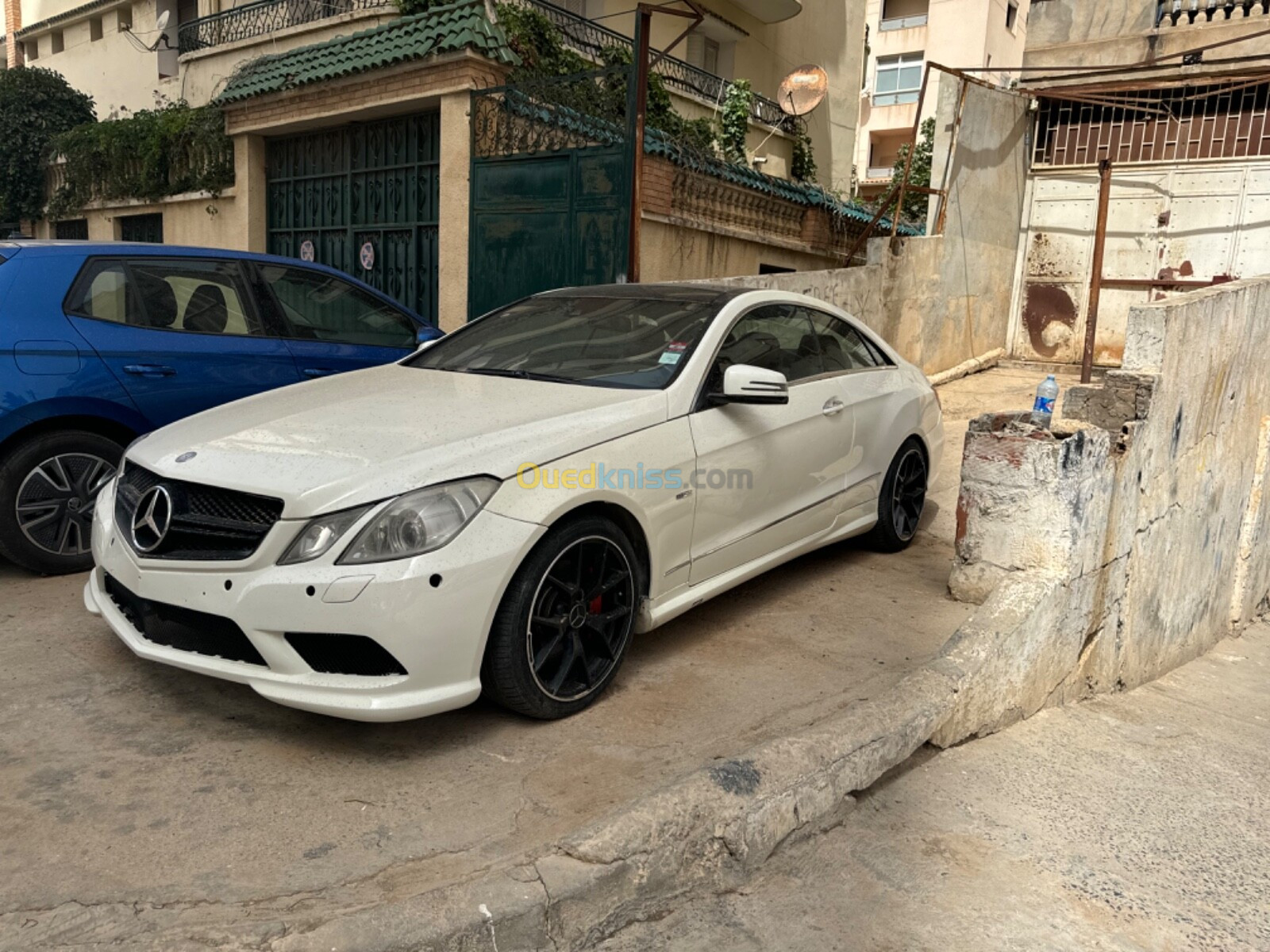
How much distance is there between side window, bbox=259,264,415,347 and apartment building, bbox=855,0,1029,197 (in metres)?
28.4

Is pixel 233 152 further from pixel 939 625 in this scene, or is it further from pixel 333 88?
pixel 939 625

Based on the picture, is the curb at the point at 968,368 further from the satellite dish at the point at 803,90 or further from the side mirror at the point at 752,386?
the side mirror at the point at 752,386

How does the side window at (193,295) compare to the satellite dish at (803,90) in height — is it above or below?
below

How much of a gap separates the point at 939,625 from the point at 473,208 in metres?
6.49

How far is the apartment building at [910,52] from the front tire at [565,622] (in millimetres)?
30672

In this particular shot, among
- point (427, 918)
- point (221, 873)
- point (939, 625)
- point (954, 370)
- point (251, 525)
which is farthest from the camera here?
point (954, 370)

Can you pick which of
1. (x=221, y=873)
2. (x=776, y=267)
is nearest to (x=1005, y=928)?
(x=221, y=873)

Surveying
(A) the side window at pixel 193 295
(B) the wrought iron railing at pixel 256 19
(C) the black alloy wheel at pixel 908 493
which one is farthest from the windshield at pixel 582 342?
(B) the wrought iron railing at pixel 256 19

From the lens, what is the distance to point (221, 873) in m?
2.47

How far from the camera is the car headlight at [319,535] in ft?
9.54

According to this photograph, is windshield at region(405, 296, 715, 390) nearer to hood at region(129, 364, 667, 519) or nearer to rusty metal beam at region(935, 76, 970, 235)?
hood at region(129, 364, 667, 519)

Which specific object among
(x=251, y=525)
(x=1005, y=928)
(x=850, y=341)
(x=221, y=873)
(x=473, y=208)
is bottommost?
(x=1005, y=928)

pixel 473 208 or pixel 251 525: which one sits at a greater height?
pixel 473 208

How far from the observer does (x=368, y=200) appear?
35.8ft
